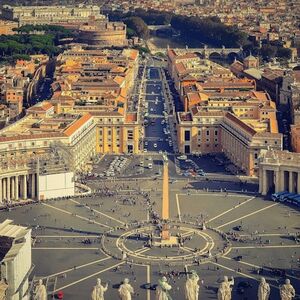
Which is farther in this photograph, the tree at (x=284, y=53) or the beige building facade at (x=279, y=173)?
the tree at (x=284, y=53)

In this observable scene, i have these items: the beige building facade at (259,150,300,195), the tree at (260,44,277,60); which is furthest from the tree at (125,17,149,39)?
the beige building facade at (259,150,300,195)

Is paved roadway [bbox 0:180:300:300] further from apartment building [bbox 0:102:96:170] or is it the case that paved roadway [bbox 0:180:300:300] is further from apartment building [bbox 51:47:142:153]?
apartment building [bbox 51:47:142:153]

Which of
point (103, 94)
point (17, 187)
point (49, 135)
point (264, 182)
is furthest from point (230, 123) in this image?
point (17, 187)

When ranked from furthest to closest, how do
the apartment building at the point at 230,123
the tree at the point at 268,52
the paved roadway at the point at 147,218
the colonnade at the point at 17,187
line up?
the tree at the point at 268,52
the apartment building at the point at 230,123
the colonnade at the point at 17,187
the paved roadway at the point at 147,218

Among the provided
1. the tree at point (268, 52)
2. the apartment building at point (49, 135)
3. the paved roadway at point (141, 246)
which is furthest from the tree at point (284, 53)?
the paved roadway at point (141, 246)

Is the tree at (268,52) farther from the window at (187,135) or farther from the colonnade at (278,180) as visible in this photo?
the colonnade at (278,180)

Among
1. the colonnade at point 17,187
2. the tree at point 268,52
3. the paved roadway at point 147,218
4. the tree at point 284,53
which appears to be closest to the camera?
the paved roadway at point 147,218
